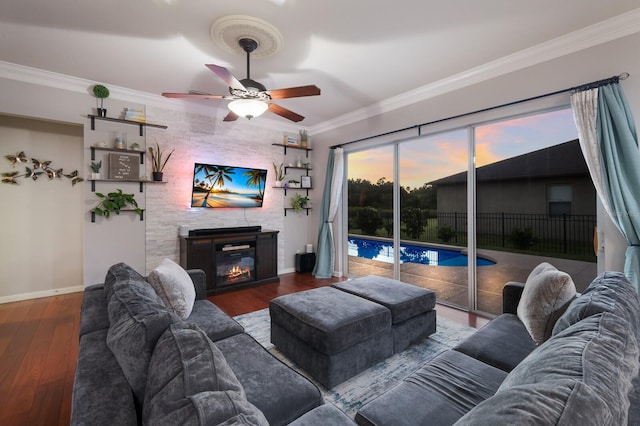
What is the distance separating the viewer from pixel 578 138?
2723 mm

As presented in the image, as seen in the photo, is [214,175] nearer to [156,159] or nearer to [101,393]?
[156,159]

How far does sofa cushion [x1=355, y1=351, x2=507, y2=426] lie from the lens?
1.17 m

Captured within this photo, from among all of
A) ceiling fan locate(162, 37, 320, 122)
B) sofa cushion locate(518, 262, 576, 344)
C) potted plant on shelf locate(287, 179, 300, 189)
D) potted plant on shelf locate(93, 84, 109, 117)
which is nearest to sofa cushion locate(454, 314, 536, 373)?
sofa cushion locate(518, 262, 576, 344)

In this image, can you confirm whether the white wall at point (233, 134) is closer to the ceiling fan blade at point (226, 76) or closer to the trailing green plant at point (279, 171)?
the trailing green plant at point (279, 171)

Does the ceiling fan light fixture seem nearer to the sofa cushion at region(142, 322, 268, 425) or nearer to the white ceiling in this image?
the white ceiling

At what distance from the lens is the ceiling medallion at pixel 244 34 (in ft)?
7.82

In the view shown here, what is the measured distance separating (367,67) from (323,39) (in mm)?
741

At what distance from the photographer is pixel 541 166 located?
10.1 ft

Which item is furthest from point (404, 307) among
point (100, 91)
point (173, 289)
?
point (100, 91)

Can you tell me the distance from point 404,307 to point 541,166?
2.22 metres

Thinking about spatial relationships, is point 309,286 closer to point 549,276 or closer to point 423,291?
point 423,291

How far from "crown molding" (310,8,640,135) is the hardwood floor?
2.73m

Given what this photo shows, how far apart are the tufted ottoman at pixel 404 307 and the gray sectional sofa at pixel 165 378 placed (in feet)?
3.99

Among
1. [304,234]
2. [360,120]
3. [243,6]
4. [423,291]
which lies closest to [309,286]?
[304,234]
